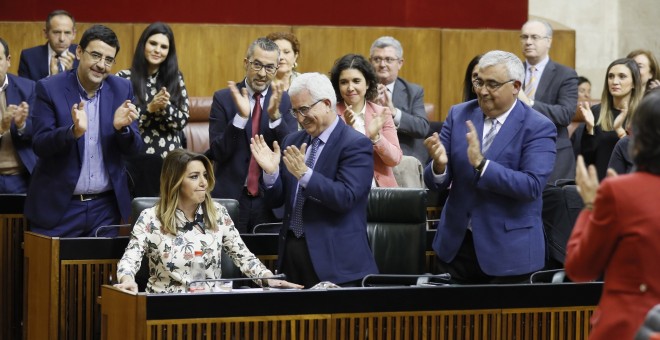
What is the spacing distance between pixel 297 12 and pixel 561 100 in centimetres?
239

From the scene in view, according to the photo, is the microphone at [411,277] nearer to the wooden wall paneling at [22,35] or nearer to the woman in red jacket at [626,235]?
the woman in red jacket at [626,235]

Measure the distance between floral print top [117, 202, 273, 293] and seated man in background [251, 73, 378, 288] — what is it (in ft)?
0.53

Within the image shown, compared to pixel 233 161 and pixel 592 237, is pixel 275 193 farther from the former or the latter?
pixel 592 237

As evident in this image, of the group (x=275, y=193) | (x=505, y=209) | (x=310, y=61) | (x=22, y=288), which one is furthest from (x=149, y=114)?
(x=310, y=61)

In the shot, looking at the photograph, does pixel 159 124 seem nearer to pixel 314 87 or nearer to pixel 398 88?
pixel 398 88

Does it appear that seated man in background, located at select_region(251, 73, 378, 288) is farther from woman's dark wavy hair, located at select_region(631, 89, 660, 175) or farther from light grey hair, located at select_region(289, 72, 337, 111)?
woman's dark wavy hair, located at select_region(631, 89, 660, 175)

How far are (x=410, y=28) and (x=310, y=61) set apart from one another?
727 mm

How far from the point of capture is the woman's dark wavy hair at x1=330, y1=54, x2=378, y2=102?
17.0 ft

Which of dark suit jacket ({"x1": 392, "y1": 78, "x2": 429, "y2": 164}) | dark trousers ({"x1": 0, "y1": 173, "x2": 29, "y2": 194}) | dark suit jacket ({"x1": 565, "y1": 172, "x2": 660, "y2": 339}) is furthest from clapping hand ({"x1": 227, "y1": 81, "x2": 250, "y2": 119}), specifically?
dark suit jacket ({"x1": 565, "y1": 172, "x2": 660, "y2": 339})

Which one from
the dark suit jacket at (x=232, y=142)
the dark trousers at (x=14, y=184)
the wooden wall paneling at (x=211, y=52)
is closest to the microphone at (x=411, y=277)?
the dark suit jacket at (x=232, y=142)

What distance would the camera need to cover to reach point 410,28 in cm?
795

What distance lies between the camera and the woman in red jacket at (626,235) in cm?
265

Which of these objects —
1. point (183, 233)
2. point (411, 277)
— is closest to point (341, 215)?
point (411, 277)

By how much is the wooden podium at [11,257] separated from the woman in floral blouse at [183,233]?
115 centimetres
